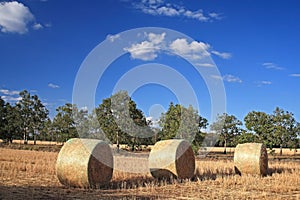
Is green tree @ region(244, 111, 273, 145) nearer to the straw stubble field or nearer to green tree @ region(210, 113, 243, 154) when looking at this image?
green tree @ region(210, 113, 243, 154)

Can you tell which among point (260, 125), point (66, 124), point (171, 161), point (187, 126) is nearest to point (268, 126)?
point (260, 125)

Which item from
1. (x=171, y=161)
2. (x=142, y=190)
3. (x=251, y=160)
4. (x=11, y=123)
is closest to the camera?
(x=142, y=190)

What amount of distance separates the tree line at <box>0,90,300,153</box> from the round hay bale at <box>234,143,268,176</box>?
16.4 metres

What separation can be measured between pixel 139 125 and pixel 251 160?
84.4ft

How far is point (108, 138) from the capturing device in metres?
40.5

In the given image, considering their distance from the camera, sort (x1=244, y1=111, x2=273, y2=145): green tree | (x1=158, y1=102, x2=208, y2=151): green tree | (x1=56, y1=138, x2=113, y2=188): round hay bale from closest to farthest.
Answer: (x1=56, y1=138, x2=113, y2=188): round hay bale, (x1=158, y1=102, x2=208, y2=151): green tree, (x1=244, y1=111, x2=273, y2=145): green tree

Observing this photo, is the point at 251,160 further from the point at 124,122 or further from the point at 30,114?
the point at 30,114

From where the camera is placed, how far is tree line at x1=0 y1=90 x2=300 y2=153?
1415 inches

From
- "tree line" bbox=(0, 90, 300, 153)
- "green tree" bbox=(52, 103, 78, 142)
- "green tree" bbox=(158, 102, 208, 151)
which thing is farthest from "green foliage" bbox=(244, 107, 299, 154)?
"green tree" bbox=(52, 103, 78, 142)

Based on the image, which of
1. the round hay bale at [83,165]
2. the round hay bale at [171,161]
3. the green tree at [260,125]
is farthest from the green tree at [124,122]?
the round hay bale at [83,165]

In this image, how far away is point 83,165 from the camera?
10.4 metres

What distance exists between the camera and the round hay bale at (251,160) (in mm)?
15324

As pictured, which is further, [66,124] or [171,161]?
[66,124]

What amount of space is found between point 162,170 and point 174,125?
2272 cm
